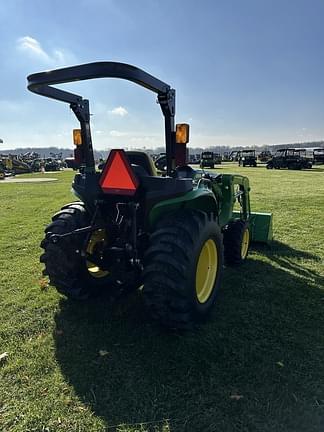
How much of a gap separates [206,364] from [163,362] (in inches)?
12.7

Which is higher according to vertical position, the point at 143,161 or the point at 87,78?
the point at 87,78

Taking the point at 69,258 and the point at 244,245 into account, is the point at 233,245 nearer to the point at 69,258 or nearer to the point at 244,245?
the point at 244,245

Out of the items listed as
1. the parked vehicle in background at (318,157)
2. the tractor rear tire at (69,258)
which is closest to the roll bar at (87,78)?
the tractor rear tire at (69,258)

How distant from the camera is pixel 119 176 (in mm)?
2947

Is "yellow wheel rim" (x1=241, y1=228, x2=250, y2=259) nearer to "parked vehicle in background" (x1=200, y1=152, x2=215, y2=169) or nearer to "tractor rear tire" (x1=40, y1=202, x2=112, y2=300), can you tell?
"tractor rear tire" (x1=40, y1=202, x2=112, y2=300)

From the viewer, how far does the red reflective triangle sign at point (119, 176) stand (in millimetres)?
2900

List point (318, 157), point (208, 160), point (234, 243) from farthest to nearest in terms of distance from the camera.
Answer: point (318, 157) < point (208, 160) < point (234, 243)

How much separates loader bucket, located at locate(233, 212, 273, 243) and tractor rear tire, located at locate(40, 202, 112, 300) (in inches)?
117

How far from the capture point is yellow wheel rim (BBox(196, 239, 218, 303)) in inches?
129

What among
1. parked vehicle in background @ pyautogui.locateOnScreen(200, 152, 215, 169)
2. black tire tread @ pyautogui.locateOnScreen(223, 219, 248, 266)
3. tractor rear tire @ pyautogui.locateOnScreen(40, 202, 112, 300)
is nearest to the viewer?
tractor rear tire @ pyautogui.locateOnScreen(40, 202, 112, 300)

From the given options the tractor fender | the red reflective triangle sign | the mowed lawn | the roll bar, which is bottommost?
the mowed lawn

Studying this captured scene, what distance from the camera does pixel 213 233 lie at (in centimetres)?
313

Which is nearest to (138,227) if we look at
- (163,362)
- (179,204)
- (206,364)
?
(179,204)

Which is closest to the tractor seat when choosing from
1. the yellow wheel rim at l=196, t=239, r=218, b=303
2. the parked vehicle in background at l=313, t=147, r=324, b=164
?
the yellow wheel rim at l=196, t=239, r=218, b=303
